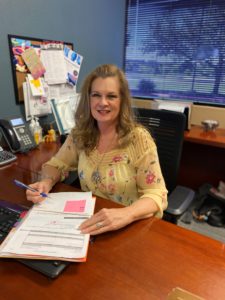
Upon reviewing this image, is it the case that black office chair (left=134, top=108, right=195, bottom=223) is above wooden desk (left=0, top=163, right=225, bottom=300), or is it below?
above

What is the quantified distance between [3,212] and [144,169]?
1.91 feet

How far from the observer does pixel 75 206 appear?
905 millimetres

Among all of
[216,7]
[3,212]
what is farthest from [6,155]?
[216,7]

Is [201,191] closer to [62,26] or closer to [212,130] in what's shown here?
[212,130]

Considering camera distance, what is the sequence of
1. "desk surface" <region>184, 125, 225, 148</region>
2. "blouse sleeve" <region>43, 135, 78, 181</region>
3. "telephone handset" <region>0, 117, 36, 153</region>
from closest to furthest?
1. "blouse sleeve" <region>43, 135, 78, 181</region>
2. "telephone handset" <region>0, 117, 36, 153</region>
3. "desk surface" <region>184, 125, 225, 148</region>

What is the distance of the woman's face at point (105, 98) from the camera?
1.12 meters

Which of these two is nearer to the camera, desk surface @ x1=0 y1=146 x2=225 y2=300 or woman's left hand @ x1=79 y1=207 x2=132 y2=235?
desk surface @ x1=0 y1=146 x2=225 y2=300

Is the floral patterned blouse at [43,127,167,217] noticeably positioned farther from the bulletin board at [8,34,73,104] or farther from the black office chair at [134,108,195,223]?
the bulletin board at [8,34,73,104]

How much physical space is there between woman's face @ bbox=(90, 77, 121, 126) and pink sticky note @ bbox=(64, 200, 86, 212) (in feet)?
1.40

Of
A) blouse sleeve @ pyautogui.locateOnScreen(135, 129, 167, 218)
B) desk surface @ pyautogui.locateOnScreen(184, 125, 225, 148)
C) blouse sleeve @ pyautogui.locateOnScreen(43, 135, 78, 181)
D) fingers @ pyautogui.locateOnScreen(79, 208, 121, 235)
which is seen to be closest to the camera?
fingers @ pyautogui.locateOnScreen(79, 208, 121, 235)

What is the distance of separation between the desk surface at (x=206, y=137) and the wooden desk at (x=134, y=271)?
1.22 meters

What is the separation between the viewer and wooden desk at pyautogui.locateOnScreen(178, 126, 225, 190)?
2.28 metres

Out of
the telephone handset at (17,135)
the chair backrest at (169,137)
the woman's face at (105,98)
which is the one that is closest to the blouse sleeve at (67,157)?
the woman's face at (105,98)

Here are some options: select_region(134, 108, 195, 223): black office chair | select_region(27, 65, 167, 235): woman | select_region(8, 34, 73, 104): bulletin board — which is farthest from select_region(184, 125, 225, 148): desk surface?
select_region(8, 34, 73, 104): bulletin board
